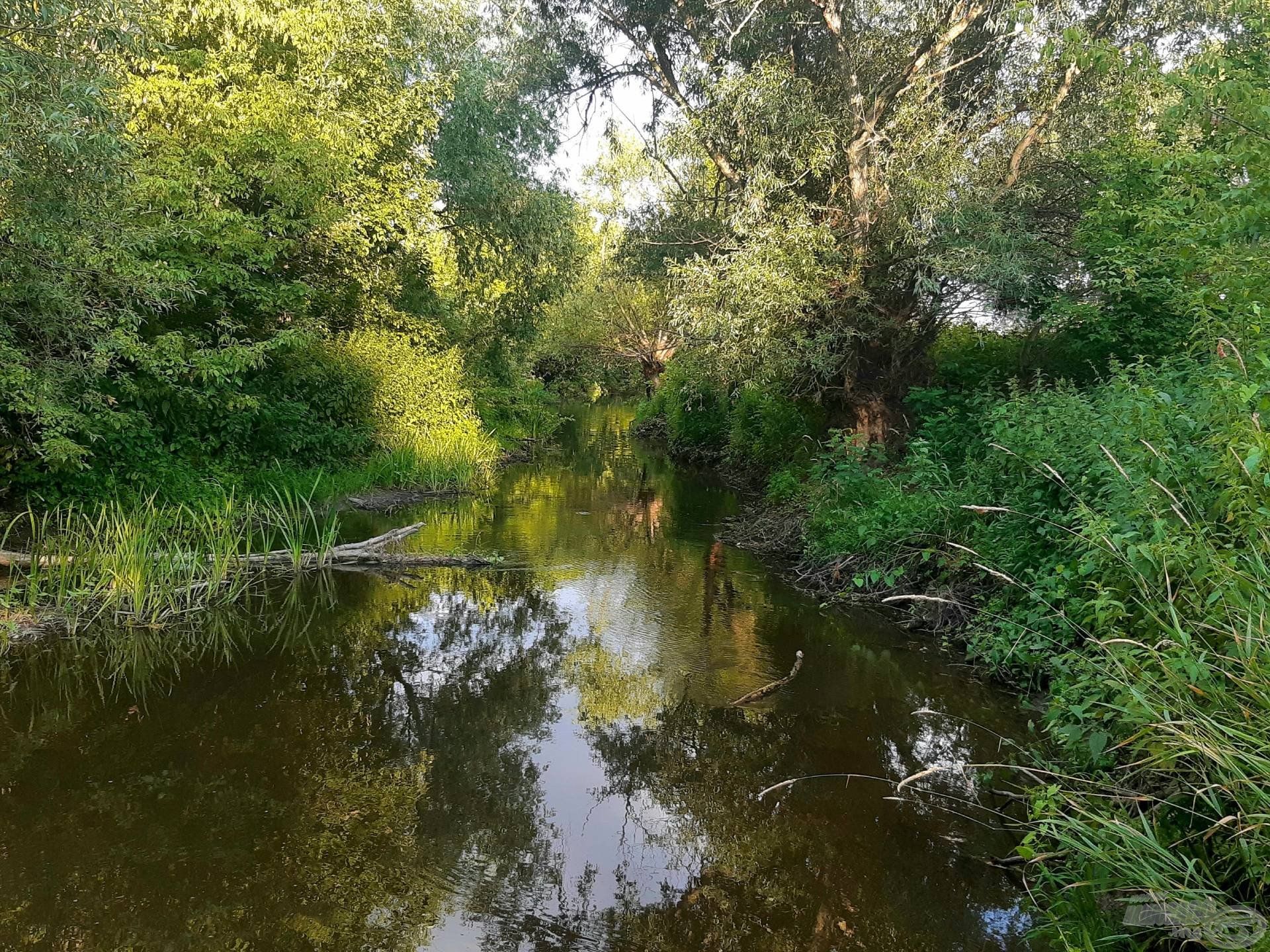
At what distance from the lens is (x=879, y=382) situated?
11680 mm

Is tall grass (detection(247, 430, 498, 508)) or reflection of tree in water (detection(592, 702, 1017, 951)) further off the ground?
tall grass (detection(247, 430, 498, 508))

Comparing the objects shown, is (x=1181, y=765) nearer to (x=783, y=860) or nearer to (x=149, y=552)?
(x=783, y=860)

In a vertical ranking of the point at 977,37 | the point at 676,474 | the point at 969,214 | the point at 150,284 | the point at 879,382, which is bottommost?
the point at 676,474

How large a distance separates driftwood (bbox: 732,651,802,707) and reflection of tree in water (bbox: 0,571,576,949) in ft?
4.99

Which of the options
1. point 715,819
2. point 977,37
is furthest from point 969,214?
point 715,819

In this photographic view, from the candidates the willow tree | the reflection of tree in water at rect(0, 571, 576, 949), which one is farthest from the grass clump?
the willow tree

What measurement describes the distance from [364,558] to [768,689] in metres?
5.33

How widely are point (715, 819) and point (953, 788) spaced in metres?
1.59

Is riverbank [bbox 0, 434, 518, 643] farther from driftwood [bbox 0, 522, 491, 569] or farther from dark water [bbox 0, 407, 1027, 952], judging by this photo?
dark water [bbox 0, 407, 1027, 952]

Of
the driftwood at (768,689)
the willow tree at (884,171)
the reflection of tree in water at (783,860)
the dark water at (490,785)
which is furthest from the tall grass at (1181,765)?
the willow tree at (884,171)

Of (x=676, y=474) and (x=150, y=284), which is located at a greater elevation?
(x=150, y=284)

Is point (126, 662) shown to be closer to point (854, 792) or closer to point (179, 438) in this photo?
point (179, 438)

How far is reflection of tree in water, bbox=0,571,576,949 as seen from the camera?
341cm

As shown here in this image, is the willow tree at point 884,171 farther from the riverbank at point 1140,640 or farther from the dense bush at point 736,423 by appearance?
the riverbank at point 1140,640
